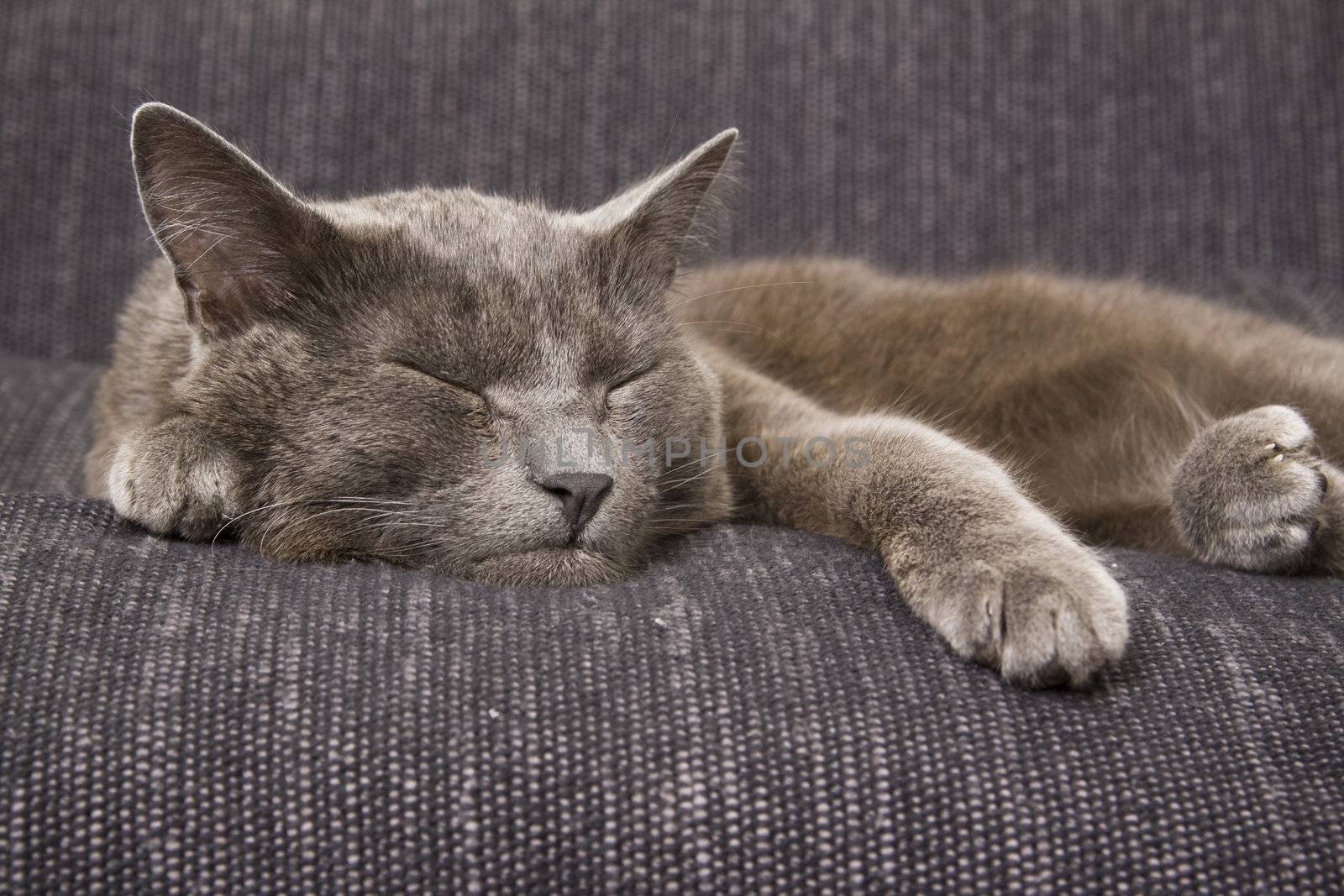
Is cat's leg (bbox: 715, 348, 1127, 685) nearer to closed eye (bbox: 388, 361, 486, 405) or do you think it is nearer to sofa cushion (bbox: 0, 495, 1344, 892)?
sofa cushion (bbox: 0, 495, 1344, 892)

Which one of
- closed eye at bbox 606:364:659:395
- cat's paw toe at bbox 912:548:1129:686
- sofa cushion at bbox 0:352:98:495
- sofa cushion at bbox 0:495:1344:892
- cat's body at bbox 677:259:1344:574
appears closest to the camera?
sofa cushion at bbox 0:495:1344:892

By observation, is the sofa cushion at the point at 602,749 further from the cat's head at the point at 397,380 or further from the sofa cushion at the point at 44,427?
the sofa cushion at the point at 44,427

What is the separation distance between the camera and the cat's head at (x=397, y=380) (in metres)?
1.11

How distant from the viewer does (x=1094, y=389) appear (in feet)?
5.18

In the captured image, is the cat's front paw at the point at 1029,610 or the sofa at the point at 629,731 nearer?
the sofa at the point at 629,731

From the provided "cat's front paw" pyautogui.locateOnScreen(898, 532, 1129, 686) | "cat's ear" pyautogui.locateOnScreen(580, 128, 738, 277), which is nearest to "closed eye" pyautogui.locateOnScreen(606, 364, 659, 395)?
"cat's ear" pyautogui.locateOnScreen(580, 128, 738, 277)

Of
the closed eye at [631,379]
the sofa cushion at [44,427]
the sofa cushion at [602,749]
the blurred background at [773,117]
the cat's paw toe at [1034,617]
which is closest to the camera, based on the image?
the sofa cushion at [602,749]

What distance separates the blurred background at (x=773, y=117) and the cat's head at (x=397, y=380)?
1.18 m

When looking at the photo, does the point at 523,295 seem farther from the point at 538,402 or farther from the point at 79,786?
the point at 79,786

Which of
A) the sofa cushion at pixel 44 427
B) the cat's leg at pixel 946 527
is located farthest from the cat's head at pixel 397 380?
the sofa cushion at pixel 44 427

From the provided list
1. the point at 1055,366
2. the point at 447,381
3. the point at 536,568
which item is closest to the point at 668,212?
the point at 447,381

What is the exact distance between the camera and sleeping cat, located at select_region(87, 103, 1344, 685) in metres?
1.10

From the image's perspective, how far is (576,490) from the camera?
1103mm

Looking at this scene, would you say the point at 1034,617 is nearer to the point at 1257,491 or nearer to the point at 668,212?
the point at 1257,491
